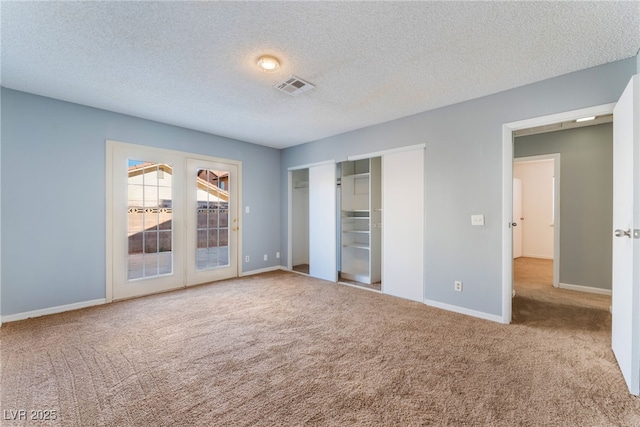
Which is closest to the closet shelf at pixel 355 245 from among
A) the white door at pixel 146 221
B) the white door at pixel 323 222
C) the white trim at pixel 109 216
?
the white door at pixel 323 222

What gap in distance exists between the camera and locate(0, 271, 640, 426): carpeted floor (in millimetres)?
1631

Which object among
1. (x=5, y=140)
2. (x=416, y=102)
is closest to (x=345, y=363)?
(x=416, y=102)

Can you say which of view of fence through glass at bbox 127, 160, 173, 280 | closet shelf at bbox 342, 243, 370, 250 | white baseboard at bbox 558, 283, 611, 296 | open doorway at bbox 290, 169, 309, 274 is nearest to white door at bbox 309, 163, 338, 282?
closet shelf at bbox 342, 243, 370, 250

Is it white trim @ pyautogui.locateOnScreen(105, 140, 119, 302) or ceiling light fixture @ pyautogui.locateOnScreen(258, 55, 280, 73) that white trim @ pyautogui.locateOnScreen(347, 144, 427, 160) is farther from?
white trim @ pyautogui.locateOnScreen(105, 140, 119, 302)

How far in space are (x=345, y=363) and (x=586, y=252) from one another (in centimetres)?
440

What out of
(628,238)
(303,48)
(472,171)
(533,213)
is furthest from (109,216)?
(533,213)

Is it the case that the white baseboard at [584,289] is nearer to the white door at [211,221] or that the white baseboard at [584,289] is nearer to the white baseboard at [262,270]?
the white baseboard at [262,270]

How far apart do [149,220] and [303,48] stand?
3.34 meters

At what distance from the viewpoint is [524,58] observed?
2377 millimetres

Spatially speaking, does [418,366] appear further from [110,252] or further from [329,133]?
[110,252]

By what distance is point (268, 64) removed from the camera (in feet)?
7.93

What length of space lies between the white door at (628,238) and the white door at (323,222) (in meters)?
3.39

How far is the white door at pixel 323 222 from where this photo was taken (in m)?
4.81

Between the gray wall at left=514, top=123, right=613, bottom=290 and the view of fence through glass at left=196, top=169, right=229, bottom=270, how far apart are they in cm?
562
